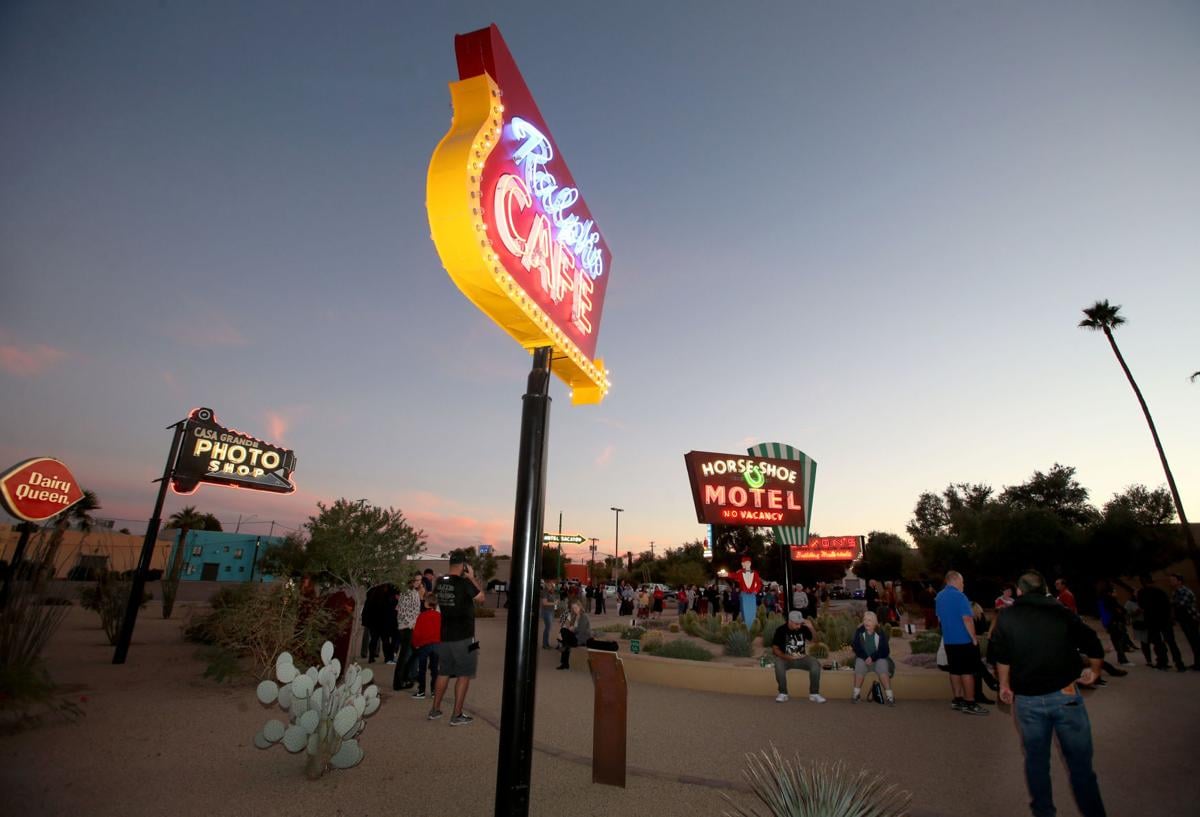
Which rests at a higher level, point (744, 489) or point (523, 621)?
point (744, 489)

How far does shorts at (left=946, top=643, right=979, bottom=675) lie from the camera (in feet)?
27.6

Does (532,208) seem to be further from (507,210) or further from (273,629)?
(273,629)

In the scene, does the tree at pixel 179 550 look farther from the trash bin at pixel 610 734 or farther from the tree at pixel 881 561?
the tree at pixel 881 561

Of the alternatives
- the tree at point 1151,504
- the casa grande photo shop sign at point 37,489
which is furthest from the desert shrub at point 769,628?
the tree at point 1151,504

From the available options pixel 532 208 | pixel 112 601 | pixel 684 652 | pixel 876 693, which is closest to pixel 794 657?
pixel 876 693

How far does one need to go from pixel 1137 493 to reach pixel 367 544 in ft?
157

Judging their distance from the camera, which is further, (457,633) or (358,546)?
(358,546)

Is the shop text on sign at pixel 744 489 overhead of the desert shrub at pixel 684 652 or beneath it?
overhead

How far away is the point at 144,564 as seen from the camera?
1098 centimetres

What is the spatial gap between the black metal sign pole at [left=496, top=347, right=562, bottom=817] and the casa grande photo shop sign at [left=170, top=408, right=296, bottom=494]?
776 inches

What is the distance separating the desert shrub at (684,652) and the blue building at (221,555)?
4992cm

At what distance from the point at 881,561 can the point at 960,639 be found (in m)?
60.1

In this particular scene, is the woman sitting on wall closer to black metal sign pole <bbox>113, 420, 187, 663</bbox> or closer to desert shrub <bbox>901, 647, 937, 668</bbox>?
desert shrub <bbox>901, 647, 937, 668</bbox>

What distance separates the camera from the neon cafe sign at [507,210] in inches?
138
